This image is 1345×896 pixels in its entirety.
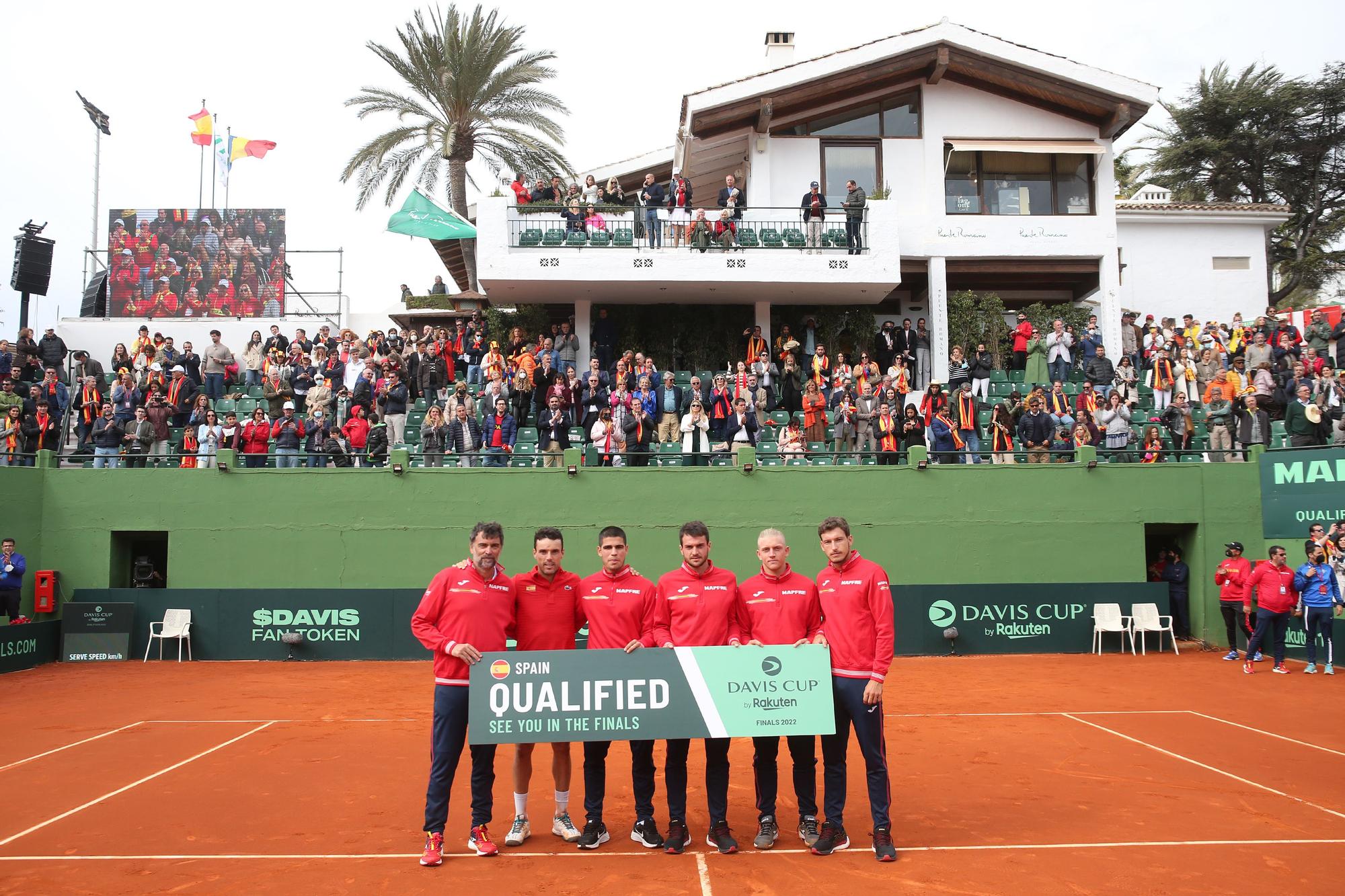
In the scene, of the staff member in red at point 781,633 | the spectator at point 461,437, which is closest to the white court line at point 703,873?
the staff member in red at point 781,633

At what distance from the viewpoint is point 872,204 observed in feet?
79.6

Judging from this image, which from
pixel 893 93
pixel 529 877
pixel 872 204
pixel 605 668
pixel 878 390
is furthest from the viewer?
pixel 893 93

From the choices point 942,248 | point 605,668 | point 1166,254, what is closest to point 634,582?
point 605,668

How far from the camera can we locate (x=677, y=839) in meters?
6.75

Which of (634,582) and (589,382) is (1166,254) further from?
(634,582)

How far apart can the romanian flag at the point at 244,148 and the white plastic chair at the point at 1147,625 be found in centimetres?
3022

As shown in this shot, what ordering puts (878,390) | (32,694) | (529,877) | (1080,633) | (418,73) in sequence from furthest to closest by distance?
(418,73), (878,390), (1080,633), (32,694), (529,877)

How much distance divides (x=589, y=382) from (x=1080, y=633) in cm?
1089

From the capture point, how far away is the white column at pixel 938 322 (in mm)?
25188

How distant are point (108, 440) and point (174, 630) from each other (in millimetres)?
4292

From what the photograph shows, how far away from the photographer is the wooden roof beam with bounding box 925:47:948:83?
24797mm

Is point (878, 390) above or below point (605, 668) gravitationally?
above

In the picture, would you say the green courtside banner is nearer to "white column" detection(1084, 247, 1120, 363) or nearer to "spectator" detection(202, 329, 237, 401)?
"spectator" detection(202, 329, 237, 401)

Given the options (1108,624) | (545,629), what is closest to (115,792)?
(545,629)
